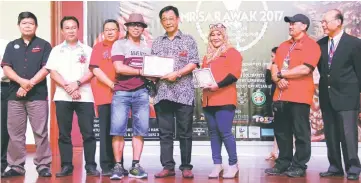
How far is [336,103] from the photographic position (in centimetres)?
435

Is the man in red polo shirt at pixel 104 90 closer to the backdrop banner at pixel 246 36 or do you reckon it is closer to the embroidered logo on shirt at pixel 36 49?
the embroidered logo on shirt at pixel 36 49

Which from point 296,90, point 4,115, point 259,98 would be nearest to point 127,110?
point 4,115

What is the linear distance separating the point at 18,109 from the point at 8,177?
601 mm

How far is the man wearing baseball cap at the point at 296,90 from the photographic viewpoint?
14.1 ft

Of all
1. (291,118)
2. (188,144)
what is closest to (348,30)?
(291,118)

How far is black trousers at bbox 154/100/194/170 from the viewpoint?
170 inches

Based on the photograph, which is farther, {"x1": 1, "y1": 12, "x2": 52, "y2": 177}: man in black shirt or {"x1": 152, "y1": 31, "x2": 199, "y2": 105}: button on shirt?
{"x1": 1, "y1": 12, "x2": 52, "y2": 177}: man in black shirt

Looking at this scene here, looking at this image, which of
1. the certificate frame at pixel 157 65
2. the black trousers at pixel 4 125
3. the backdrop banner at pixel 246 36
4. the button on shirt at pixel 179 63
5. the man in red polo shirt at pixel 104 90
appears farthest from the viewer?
the backdrop banner at pixel 246 36

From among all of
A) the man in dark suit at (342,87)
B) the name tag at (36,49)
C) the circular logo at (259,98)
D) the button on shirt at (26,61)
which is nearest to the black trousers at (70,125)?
the button on shirt at (26,61)

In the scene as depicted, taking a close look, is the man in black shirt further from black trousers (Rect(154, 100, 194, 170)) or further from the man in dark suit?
the man in dark suit

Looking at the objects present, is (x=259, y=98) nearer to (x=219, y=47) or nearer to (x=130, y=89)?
(x=219, y=47)

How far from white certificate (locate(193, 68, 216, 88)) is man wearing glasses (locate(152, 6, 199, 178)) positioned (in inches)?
2.9

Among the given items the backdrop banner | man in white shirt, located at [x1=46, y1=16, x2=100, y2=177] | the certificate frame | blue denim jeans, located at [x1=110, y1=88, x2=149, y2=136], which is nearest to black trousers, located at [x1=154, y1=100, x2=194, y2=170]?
blue denim jeans, located at [x1=110, y1=88, x2=149, y2=136]

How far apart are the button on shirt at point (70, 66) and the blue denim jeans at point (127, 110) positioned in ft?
1.08
